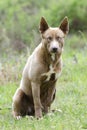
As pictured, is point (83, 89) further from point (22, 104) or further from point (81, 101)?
point (22, 104)

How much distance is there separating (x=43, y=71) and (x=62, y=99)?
1.60 meters

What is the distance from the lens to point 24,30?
19.6m

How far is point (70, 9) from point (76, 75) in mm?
11113

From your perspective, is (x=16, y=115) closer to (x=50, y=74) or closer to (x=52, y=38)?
(x=50, y=74)

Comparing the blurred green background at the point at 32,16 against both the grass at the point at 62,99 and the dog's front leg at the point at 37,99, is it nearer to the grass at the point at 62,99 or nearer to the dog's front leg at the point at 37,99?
the grass at the point at 62,99

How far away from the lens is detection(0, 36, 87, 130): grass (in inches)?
277

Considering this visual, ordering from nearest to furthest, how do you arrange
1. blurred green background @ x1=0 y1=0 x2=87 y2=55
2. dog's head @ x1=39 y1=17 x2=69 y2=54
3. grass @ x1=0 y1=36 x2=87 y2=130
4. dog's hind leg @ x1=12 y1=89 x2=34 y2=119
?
grass @ x1=0 y1=36 x2=87 y2=130 → dog's head @ x1=39 y1=17 x2=69 y2=54 → dog's hind leg @ x1=12 y1=89 x2=34 y2=119 → blurred green background @ x1=0 y1=0 x2=87 y2=55

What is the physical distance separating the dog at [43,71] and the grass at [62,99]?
257 millimetres

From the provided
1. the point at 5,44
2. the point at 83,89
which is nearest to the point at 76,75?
the point at 83,89

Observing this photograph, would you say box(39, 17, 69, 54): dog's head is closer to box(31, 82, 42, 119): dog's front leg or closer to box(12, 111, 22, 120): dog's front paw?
box(31, 82, 42, 119): dog's front leg

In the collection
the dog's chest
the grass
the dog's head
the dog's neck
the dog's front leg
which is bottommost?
the grass

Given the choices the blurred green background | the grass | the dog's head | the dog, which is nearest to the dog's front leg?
the dog

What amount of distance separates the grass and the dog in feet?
0.84

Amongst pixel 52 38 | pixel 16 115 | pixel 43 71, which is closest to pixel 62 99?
pixel 16 115
